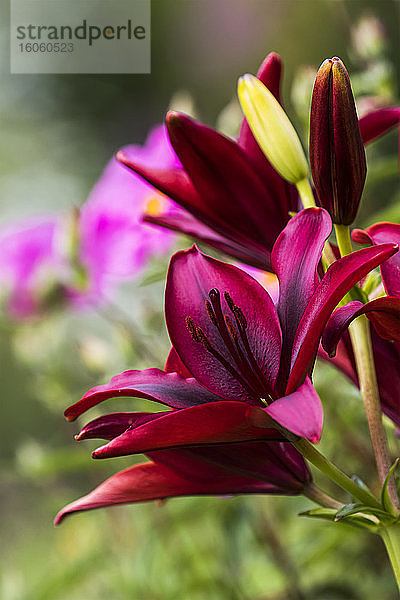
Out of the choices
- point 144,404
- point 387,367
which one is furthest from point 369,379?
point 144,404

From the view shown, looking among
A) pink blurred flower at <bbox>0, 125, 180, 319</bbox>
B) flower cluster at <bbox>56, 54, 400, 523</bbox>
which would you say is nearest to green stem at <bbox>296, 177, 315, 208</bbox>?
flower cluster at <bbox>56, 54, 400, 523</bbox>

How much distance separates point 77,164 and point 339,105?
1.09 meters

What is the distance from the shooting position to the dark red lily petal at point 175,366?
116 millimetres

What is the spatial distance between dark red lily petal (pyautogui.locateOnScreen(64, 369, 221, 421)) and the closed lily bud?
37 millimetres

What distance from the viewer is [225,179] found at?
128 mm

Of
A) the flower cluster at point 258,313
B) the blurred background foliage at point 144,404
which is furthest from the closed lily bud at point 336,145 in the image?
the blurred background foliage at point 144,404

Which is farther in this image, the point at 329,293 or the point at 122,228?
the point at 122,228

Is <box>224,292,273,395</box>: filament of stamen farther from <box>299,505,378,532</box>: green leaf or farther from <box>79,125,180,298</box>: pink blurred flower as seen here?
<box>79,125,180,298</box>: pink blurred flower

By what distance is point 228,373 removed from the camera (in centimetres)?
11

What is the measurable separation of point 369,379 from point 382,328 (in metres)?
0.01

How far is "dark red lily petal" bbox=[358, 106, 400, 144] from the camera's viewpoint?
14 centimetres

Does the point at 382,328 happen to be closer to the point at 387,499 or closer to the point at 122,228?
the point at 387,499

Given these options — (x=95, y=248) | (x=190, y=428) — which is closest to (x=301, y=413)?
(x=190, y=428)

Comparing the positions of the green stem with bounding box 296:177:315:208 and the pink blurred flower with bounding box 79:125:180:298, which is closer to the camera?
the green stem with bounding box 296:177:315:208
